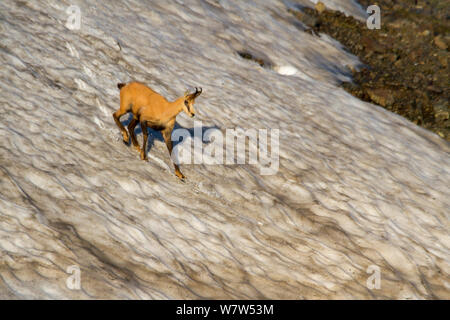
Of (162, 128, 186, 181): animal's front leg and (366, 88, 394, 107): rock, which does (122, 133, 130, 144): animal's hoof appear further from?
(366, 88, 394, 107): rock

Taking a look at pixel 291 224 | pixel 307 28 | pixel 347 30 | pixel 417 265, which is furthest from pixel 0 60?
pixel 347 30

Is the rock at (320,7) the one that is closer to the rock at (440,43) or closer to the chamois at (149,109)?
the rock at (440,43)

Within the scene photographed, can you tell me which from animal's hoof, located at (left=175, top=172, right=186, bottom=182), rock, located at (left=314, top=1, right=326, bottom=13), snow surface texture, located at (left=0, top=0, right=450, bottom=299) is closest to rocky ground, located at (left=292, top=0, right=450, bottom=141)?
rock, located at (left=314, top=1, right=326, bottom=13)

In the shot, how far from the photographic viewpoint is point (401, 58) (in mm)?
26141

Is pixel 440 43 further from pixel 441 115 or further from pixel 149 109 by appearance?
pixel 149 109

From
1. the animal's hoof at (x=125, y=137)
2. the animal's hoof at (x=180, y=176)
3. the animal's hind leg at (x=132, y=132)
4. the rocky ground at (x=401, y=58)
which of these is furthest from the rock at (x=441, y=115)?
the animal's hoof at (x=125, y=137)

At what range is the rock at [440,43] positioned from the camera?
27.7m

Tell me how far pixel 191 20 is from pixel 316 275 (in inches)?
563

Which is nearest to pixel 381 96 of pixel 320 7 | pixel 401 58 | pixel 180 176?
pixel 401 58

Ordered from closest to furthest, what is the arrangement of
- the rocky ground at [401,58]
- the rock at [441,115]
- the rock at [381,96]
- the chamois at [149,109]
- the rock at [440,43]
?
the chamois at [149,109]
the rock at [441,115]
the rock at [381,96]
the rocky ground at [401,58]
the rock at [440,43]

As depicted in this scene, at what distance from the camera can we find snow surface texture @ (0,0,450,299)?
887 centimetres

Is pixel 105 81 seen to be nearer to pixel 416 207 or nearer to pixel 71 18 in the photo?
pixel 71 18
